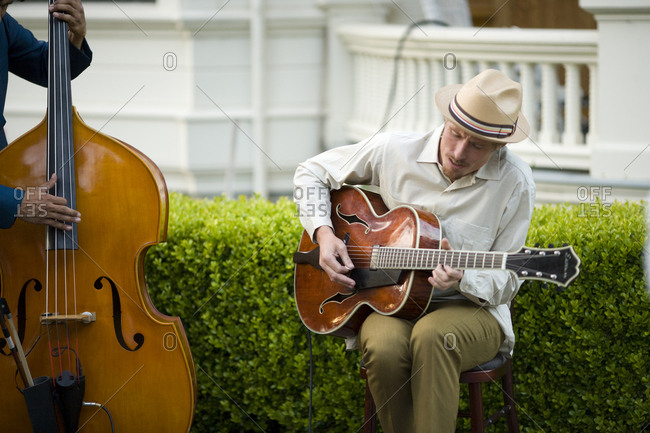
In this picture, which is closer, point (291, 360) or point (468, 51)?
point (291, 360)

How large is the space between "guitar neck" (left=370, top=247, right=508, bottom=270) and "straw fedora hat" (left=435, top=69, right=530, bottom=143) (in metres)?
0.41

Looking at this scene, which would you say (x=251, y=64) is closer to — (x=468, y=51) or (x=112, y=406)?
(x=468, y=51)

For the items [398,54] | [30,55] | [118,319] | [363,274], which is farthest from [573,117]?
[118,319]

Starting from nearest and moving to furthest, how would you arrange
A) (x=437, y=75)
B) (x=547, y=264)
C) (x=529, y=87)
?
1. (x=547, y=264)
2. (x=529, y=87)
3. (x=437, y=75)

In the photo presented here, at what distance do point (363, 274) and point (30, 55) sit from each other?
1.53 m

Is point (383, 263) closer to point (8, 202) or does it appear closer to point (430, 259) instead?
point (430, 259)

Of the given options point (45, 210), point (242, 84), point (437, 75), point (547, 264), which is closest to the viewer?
point (547, 264)

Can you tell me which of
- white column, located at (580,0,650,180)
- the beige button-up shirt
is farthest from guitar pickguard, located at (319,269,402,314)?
white column, located at (580,0,650,180)

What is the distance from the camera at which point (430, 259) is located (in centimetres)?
263

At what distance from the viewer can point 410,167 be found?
2973mm

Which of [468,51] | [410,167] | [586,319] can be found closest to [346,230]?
[410,167]

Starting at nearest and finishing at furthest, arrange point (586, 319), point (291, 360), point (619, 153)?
point (586, 319)
point (291, 360)
point (619, 153)

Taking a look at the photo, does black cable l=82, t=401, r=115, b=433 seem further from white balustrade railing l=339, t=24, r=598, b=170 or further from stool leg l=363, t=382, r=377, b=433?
white balustrade railing l=339, t=24, r=598, b=170

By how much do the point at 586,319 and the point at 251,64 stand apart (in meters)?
4.82
